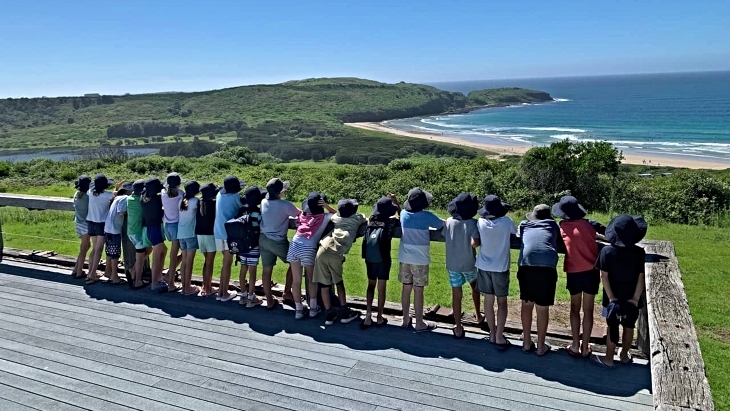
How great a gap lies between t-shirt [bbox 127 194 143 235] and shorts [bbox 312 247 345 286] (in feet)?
8.50

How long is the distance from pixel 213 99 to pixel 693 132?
366 ft

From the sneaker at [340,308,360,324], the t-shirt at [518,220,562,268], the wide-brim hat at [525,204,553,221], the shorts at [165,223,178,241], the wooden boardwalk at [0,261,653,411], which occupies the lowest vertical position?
the wooden boardwalk at [0,261,653,411]

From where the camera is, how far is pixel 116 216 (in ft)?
24.4

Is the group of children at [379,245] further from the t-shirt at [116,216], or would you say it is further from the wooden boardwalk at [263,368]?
the wooden boardwalk at [263,368]

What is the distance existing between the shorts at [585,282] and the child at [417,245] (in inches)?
54.2

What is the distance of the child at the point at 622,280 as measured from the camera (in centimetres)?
500

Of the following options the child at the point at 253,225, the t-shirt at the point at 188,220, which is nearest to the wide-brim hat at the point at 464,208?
the child at the point at 253,225

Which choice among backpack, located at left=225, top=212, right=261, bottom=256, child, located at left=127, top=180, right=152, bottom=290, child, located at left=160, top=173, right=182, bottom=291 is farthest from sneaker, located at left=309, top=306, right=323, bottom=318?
child, located at left=127, top=180, right=152, bottom=290

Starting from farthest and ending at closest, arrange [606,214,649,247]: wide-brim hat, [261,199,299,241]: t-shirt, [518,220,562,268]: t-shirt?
[261,199,299,241]: t-shirt → [518,220,562,268]: t-shirt → [606,214,649,247]: wide-brim hat

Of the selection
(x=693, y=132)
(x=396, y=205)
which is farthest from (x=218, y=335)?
(x=693, y=132)

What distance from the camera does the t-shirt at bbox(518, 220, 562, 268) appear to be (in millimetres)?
5187

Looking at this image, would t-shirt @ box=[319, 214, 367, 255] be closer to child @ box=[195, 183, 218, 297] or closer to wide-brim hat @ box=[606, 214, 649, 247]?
child @ box=[195, 183, 218, 297]

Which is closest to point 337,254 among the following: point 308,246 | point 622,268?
point 308,246

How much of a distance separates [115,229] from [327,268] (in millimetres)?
3132
